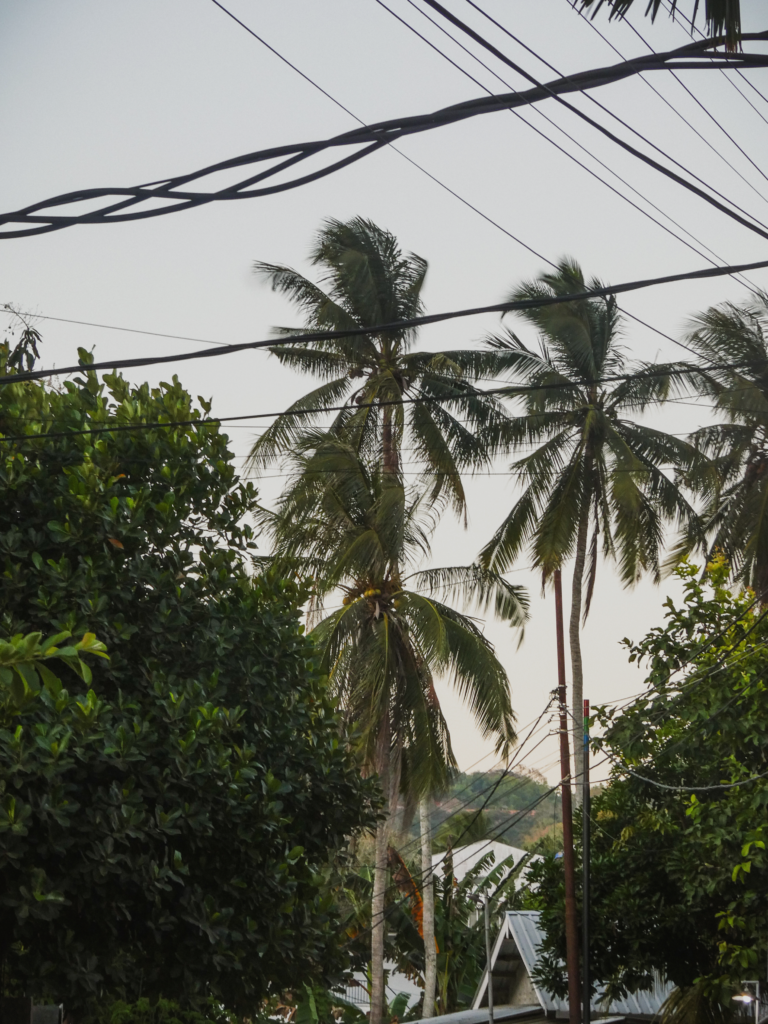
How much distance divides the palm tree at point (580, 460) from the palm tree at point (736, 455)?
1.00 meters

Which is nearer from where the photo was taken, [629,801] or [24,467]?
[24,467]

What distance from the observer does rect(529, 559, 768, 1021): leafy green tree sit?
533 inches

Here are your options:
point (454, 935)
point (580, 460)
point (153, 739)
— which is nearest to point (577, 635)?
point (580, 460)

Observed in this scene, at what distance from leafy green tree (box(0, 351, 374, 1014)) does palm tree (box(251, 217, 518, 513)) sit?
10.2 meters

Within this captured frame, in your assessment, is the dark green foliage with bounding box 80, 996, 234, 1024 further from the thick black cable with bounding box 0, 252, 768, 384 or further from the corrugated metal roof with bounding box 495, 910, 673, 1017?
the corrugated metal roof with bounding box 495, 910, 673, 1017

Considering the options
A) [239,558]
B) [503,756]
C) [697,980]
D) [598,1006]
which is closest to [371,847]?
[598,1006]

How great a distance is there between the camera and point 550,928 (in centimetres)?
1695

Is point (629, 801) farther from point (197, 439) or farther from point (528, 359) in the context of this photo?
point (197, 439)

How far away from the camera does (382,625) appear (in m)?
17.9

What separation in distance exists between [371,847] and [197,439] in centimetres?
3195

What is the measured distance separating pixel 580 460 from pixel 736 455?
367 centimetres

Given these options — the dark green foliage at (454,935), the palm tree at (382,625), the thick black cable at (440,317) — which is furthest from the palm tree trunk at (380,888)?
the thick black cable at (440,317)

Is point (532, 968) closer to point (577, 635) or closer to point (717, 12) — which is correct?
point (577, 635)

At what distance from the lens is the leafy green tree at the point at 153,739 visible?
6262mm
